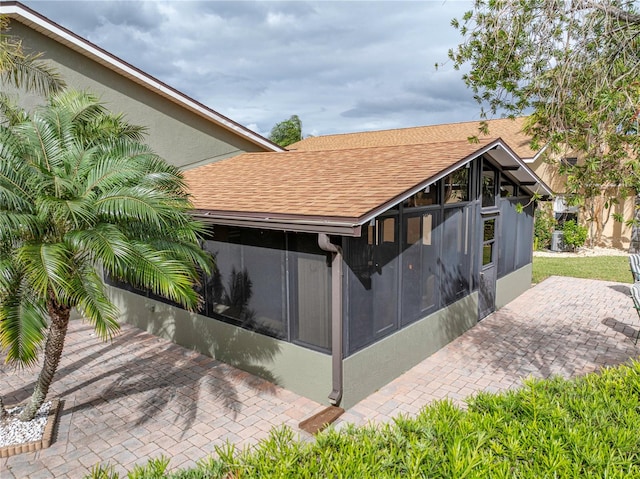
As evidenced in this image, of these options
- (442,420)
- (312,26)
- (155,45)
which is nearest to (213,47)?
(155,45)

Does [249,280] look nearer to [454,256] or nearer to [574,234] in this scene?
[454,256]

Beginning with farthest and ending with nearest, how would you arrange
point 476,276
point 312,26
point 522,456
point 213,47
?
point 213,47 → point 476,276 → point 312,26 → point 522,456

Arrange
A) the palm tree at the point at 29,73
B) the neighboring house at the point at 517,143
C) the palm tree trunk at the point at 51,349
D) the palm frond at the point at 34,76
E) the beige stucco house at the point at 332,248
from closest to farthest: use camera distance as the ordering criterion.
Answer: the palm tree trunk at the point at 51,349 < the beige stucco house at the point at 332,248 < the palm tree at the point at 29,73 < the palm frond at the point at 34,76 < the neighboring house at the point at 517,143

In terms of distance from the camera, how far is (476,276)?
10.7 m

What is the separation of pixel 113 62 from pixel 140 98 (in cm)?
125

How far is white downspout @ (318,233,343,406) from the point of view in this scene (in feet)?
20.9

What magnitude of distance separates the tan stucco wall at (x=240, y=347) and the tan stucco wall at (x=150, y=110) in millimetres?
5000

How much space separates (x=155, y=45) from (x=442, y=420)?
49.9 feet

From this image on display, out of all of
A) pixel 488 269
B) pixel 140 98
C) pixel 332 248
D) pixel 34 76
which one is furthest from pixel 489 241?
pixel 34 76

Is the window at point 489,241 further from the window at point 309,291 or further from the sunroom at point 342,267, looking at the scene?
the window at point 309,291

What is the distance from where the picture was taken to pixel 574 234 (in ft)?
71.9

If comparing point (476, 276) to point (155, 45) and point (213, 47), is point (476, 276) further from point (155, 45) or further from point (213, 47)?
point (155, 45)

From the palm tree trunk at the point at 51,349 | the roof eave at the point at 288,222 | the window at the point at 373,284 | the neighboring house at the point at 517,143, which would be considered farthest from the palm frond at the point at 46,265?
the neighboring house at the point at 517,143

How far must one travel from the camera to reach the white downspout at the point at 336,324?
6.37 m
